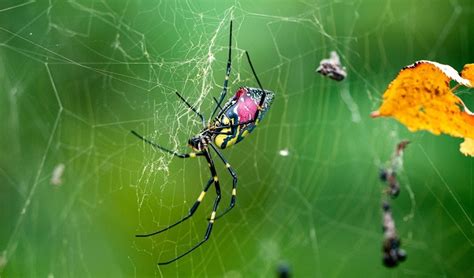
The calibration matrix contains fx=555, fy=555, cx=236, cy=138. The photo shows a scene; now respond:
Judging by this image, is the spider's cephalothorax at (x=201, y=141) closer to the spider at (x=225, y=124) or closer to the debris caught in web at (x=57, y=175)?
the spider at (x=225, y=124)

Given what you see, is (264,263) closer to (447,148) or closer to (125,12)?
(447,148)

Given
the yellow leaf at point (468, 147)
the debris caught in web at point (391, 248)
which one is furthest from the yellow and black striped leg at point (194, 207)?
the yellow leaf at point (468, 147)

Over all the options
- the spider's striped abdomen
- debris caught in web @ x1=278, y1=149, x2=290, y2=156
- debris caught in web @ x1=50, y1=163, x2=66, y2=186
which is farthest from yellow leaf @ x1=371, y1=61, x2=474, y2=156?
debris caught in web @ x1=50, y1=163, x2=66, y2=186

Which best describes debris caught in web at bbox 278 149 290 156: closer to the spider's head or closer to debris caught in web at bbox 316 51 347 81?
the spider's head

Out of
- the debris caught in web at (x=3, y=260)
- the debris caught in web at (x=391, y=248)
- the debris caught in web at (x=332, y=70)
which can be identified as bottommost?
the debris caught in web at (x=3, y=260)

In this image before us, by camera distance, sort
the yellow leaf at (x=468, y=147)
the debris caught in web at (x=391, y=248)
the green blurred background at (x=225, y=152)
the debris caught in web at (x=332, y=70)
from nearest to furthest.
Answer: the yellow leaf at (x=468, y=147) < the debris caught in web at (x=391, y=248) < the debris caught in web at (x=332, y=70) < the green blurred background at (x=225, y=152)

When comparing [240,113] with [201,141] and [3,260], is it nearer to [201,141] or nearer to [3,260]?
[201,141]

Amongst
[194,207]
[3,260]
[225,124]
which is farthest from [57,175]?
[225,124]
